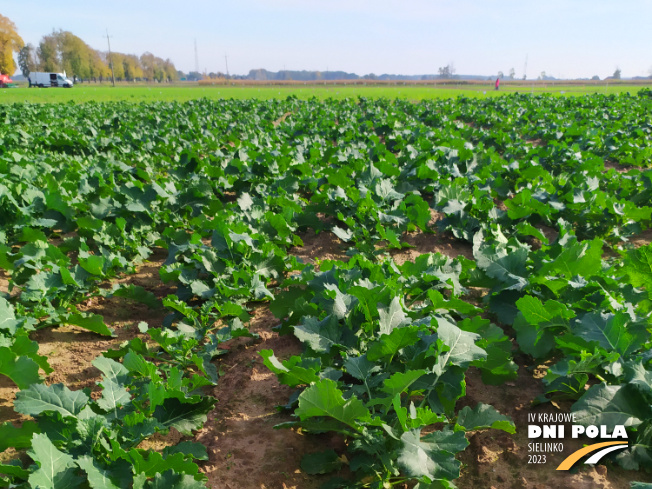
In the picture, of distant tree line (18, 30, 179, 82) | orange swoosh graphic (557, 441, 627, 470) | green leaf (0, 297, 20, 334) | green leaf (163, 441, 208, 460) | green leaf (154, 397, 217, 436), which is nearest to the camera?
green leaf (163, 441, 208, 460)

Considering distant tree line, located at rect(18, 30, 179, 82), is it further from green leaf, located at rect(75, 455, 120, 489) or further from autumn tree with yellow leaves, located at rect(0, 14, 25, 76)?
green leaf, located at rect(75, 455, 120, 489)

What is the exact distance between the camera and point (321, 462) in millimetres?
2443

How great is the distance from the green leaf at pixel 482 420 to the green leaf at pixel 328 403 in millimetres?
665

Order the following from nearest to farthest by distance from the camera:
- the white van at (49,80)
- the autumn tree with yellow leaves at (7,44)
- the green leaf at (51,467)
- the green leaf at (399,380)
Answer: the green leaf at (51,467), the green leaf at (399,380), the white van at (49,80), the autumn tree with yellow leaves at (7,44)

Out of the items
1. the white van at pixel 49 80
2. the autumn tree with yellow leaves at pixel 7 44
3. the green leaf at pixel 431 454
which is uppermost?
the autumn tree with yellow leaves at pixel 7 44

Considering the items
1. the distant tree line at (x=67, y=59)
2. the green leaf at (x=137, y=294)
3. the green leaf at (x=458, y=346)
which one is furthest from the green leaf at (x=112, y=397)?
the distant tree line at (x=67, y=59)

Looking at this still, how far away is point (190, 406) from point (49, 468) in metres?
0.86

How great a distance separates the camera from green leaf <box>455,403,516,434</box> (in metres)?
2.39

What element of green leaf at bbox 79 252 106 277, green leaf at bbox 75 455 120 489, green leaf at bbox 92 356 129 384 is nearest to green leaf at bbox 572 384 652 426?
green leaf at bbox 75 455 120 489

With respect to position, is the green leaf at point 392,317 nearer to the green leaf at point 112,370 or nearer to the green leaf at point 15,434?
the green leaf at point 112,370

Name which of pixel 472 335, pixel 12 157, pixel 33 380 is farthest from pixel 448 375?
pixel 12 157

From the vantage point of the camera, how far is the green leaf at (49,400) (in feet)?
7.49

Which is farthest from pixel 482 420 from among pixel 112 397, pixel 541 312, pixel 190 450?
pixel 112 397
